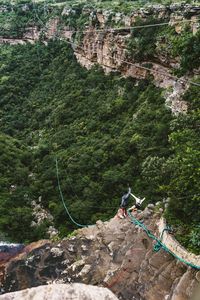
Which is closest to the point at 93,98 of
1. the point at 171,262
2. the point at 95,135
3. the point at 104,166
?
the point at 95,135

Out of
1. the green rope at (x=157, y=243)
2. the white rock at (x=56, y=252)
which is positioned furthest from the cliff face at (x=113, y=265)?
the green rope at (x=157, y=243)

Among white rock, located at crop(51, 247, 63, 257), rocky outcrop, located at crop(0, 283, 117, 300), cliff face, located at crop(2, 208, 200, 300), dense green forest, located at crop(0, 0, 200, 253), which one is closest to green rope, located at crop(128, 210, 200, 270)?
cliff face, located at crop(2, 208, 200, 300)

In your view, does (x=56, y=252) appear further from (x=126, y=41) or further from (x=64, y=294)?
(x=126, y=41)

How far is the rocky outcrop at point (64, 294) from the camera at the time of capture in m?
7.86

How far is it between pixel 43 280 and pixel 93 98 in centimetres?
2705

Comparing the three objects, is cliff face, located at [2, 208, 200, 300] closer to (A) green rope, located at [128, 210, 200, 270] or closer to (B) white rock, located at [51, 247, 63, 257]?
(B) white rock, located at [51, 247, 63, 257]

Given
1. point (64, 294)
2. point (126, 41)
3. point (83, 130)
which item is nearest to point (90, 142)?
point (83, 130)

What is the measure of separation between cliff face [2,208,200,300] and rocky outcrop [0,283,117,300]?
4710 millimetres

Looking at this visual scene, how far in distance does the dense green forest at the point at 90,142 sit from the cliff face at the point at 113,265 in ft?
10.6

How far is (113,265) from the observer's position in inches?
595

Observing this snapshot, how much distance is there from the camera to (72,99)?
1709 inches

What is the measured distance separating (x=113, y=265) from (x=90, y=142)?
69.5ft

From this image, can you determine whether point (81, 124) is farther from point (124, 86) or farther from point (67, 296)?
point (67, 296)

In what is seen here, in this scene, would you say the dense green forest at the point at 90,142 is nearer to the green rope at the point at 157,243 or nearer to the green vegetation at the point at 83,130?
the green vegetation at the point at 83,130
